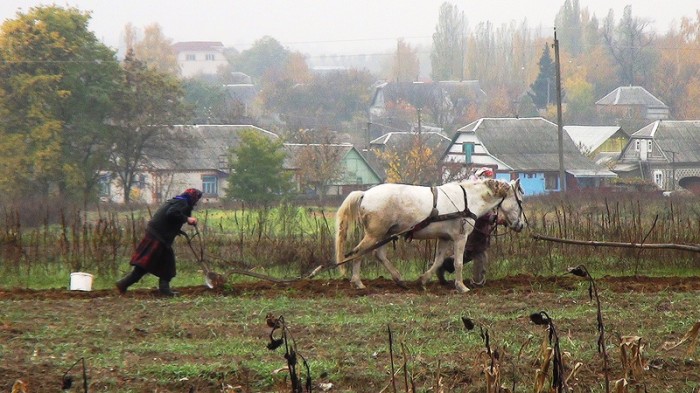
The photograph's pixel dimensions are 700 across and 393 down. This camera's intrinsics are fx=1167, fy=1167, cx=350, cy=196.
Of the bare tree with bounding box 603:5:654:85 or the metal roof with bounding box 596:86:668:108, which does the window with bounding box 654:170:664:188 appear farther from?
the bare tree with bounding box 603:5:654:85

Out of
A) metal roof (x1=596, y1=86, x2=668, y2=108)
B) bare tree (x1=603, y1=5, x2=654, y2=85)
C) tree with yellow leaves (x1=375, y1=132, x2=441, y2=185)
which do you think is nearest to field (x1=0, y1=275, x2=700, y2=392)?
tree with yellow leaves (x1=375, y1=132, x2=441, y2=185)

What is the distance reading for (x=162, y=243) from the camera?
538 inches

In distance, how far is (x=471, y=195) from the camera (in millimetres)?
14547

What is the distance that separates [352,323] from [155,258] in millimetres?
3532

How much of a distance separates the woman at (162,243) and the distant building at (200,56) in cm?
16705

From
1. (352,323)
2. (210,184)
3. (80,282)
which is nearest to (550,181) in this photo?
A: (210,184)

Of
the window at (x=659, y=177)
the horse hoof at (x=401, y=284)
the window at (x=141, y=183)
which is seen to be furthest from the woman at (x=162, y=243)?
the window at (x=659, y=177)

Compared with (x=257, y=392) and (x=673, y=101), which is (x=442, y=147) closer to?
(x=673, y=101)

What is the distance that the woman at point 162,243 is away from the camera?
13586 mm

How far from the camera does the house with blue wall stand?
A: 58.5 meters

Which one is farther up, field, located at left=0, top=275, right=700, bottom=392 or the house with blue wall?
the house with blue wall

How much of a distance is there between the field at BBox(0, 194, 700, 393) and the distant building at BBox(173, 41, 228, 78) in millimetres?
163720

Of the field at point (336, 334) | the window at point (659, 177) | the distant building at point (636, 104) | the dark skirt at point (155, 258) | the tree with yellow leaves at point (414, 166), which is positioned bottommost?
the field at point (336, 334)

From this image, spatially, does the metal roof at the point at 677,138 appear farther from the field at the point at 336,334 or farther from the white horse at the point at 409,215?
the white horse at the point at 409,215
